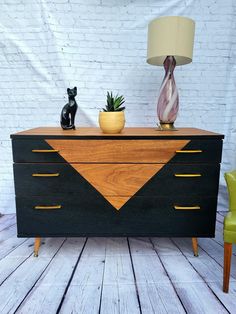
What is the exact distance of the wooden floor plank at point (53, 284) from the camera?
0.94 m

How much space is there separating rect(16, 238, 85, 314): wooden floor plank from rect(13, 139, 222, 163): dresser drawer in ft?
1.90

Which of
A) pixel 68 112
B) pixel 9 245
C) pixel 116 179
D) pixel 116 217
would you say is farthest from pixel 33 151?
pixel 9 245

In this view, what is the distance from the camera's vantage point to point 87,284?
1077mm

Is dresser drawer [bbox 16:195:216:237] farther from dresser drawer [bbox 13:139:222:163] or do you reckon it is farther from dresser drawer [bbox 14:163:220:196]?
dresser drawer [bbox 13:139:222:163]

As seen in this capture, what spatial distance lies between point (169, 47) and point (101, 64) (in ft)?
2.08

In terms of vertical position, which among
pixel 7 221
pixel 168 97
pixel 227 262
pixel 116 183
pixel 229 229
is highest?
pixel 168 97

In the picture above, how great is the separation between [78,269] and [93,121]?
1076 mm

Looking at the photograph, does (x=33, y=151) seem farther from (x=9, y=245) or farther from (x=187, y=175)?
(x=187, y=175)

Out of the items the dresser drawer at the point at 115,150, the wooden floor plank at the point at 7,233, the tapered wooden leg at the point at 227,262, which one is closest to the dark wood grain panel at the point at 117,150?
the dresser drawer at the point at 115,150

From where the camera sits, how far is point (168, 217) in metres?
1.23

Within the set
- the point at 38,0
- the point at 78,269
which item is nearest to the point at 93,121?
the point at 38,0

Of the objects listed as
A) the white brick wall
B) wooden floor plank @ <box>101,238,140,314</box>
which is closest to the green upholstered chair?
wooden floor plank @ <box>101,238,140,314</box>

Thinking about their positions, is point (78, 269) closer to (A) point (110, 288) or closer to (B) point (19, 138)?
(A) point (110, 288)

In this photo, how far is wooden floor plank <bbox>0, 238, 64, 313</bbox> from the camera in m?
0.97
